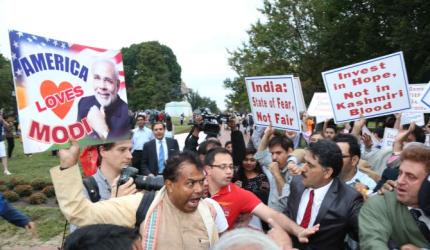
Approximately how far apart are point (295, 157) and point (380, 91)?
1.91m

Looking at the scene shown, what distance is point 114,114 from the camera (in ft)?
12.3

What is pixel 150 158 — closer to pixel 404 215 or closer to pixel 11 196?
pixel 11 196

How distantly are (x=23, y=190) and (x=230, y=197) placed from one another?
8146 millimetres

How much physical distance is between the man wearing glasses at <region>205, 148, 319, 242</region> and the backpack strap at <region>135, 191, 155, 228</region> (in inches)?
40.4

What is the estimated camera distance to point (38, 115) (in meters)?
3.32

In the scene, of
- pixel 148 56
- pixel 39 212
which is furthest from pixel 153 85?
pixel 39 212

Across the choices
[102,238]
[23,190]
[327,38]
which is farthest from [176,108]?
[102,238]

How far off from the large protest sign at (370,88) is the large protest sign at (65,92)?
138 inches

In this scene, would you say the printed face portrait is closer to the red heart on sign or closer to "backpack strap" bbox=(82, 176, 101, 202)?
the red heart on sign

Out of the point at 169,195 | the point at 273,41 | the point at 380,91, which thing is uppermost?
the point at 273,41

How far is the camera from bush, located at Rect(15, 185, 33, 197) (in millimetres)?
10562

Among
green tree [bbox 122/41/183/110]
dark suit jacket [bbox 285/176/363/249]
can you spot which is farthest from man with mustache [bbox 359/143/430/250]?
green tree [bbox 122/41/183/110]

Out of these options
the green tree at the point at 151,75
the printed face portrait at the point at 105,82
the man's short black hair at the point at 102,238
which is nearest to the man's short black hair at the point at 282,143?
the printed face portrait at the point at 105,82

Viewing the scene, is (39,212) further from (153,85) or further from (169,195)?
(153,85)
